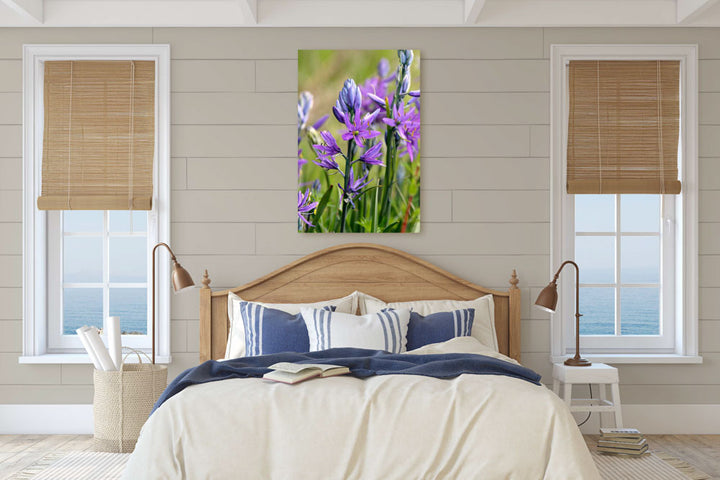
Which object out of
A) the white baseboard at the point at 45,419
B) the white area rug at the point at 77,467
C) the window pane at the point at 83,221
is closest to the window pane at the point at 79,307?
the window pane at the point at 83,221

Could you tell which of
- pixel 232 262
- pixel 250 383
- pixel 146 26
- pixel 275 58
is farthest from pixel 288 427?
pixel 146 26

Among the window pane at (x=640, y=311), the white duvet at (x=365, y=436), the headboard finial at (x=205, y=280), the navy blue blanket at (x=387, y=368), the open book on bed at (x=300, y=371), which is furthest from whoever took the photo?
the window pane at (x=640, y=311)

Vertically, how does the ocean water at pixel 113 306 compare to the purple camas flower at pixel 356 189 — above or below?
below

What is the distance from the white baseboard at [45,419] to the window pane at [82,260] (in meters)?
0.82

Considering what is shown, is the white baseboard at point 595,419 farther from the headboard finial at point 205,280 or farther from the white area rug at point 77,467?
the headboard finial at point 205,280

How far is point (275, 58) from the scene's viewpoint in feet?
14.3

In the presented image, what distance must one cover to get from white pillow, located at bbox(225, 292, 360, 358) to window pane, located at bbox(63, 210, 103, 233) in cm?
105

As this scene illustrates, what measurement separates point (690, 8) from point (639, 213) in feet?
4.20

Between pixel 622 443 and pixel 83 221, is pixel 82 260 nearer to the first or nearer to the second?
pixel 83 221

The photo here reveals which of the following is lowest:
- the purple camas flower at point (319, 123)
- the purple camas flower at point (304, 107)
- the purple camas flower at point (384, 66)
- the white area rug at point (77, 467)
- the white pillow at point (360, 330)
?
the white area rug at point (77, 467)

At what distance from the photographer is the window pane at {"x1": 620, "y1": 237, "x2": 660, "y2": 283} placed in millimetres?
4449

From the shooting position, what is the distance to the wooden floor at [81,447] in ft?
12.0

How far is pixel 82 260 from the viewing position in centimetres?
448

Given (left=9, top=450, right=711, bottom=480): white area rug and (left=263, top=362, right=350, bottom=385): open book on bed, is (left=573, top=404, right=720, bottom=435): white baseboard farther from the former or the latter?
(left=263, top=362, right=350, bottom=385): open book on bed
